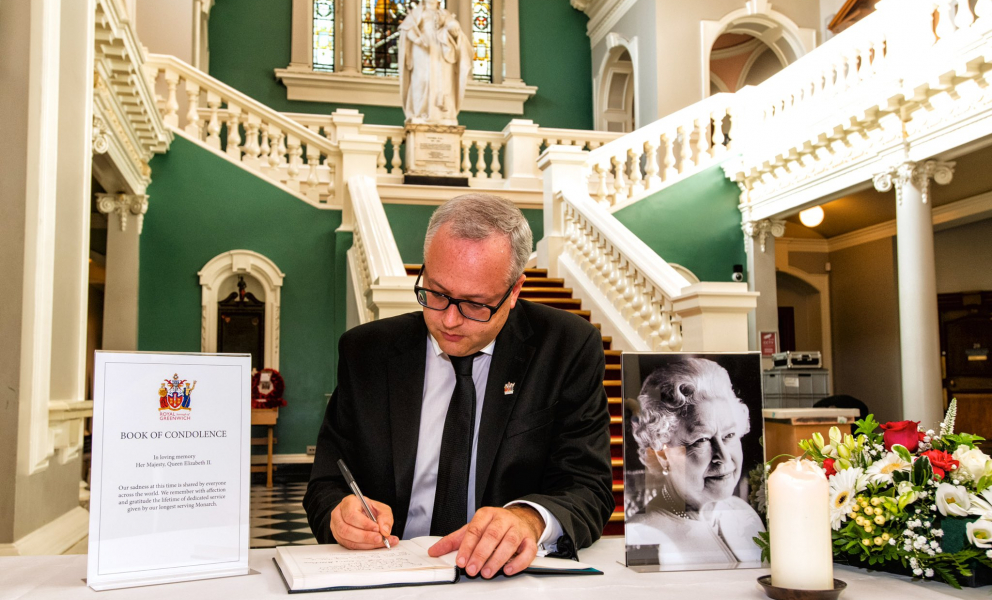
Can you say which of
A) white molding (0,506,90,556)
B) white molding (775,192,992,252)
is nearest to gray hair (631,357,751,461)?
white molding (0,506,90,556)

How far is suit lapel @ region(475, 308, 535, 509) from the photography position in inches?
77.7

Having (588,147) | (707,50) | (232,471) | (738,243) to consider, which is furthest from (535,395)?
→ (707,50)

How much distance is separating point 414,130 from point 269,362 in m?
3.44

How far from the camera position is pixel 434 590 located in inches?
54.2

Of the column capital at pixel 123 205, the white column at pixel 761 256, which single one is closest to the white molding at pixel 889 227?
the white column at pixel 761 256

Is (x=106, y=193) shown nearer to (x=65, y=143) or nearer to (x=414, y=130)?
(x=414, y=130)

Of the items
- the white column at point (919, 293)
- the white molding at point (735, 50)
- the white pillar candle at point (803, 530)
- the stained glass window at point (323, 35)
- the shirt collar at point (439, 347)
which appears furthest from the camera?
the white molding at point (735, 50)

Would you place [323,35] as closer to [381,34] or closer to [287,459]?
[381,34]

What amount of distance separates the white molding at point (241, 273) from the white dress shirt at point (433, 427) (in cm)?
805

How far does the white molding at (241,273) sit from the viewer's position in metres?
9.62

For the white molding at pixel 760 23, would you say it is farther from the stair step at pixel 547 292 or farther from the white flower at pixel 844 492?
the white flower at pixel 844 492

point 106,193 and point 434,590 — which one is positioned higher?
point 106,193

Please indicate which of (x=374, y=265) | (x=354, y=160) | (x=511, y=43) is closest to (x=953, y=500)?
(x=374, y=265)

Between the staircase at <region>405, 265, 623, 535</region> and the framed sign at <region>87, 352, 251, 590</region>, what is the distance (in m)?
4.08
